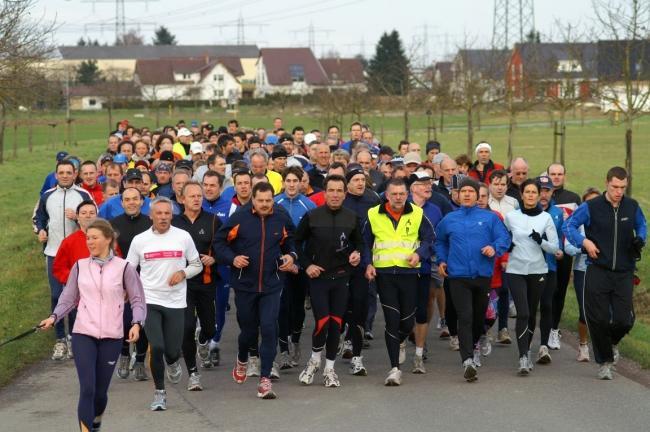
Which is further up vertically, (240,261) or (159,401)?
(240,261)

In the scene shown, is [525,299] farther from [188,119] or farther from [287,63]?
[287,63]

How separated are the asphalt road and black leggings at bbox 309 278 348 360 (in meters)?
0.39

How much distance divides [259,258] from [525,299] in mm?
2855

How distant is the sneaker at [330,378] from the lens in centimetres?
1105

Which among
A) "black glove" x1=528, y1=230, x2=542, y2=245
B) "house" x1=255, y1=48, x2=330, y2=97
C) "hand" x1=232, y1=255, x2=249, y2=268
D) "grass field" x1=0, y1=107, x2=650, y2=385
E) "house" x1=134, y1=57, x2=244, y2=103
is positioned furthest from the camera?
"house" x1=255, y1=48, x2=330, y2=97

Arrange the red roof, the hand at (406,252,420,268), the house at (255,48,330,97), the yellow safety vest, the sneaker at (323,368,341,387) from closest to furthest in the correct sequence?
1. the sneaker at (323,368,341,387)
2. the hand at (406,252,420,268)
3. the yellow safety vest
4. the house at (255,48,330,97)
5. the red roof

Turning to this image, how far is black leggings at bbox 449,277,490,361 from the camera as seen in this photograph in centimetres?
1142

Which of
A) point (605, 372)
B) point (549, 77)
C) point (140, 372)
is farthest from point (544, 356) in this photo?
point (549, 77)

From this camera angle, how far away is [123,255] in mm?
11562

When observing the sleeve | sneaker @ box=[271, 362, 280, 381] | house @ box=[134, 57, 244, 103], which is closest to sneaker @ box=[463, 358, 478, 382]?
sneaker @ box=[271, 362, 280, 381]

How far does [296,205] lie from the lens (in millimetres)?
12641

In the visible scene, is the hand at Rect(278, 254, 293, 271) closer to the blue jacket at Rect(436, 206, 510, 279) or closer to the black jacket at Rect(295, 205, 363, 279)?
the black jacket at Rect(295, 205, 363, 279)

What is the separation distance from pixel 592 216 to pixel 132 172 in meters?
5.15

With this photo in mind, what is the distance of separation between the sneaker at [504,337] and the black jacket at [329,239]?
2.76 m
